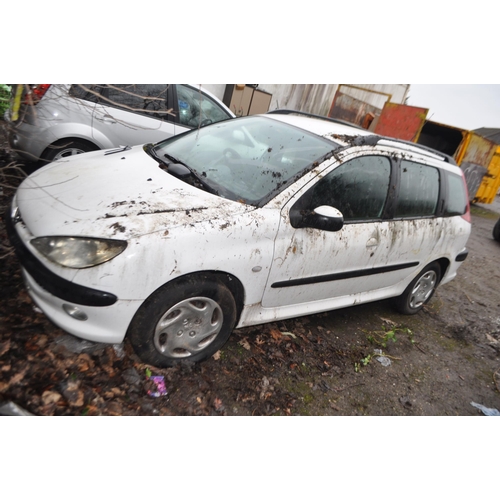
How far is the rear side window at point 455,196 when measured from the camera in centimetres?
373

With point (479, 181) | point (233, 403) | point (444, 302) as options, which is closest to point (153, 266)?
point (233, 403)

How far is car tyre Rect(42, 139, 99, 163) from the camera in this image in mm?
3992

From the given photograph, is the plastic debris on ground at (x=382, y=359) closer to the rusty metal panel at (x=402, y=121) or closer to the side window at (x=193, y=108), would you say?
the side window at (x=193, y=108)

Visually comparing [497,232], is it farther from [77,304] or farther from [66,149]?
[77,304]

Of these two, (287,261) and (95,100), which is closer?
(287,261)

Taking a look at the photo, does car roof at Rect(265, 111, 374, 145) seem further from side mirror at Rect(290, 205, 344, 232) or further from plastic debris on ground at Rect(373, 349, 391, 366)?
plastic debris on ground at Rect(373, 349, 391, 366)

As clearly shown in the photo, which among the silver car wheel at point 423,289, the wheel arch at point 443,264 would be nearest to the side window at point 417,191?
the wheel arch at point 443,264

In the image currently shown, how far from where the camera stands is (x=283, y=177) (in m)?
2.57

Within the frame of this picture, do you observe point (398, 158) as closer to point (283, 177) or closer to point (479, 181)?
point (283, 177)

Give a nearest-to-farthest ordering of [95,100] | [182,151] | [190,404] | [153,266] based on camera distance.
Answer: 1. [153,266]
2. [190,404]
3. [182,151]
4. [95,100]

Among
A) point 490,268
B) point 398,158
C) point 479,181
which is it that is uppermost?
point 398,158

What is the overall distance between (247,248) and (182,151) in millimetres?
1148

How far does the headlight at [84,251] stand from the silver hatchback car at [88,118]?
5.92 ft

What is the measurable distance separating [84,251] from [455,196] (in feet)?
11.8
